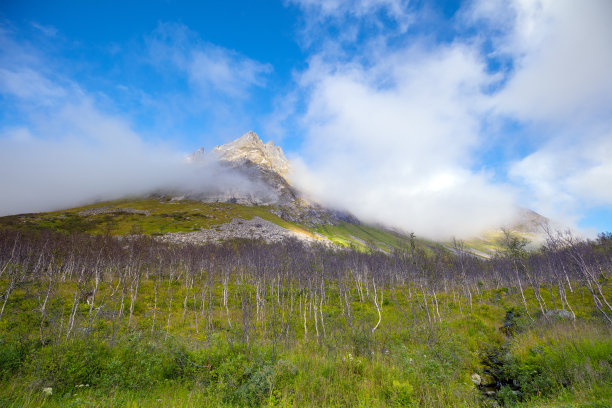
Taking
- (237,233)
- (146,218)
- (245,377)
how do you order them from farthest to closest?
(146,218) → (237,233) → (245,377)

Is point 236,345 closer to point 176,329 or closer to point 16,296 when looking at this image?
point 176,329

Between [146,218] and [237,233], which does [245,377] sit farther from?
[146,218]

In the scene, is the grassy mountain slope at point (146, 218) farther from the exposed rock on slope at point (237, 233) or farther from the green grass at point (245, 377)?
the green grass at point (245, 377)

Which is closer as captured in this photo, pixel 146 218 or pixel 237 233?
pixel 237 233

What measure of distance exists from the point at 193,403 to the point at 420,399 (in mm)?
7030

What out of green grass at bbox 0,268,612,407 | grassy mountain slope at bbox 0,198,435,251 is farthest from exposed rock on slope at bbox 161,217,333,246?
green grass at bbox 0,268,612,407

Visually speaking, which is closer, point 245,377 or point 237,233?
point 245,377

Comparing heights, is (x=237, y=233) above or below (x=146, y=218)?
below

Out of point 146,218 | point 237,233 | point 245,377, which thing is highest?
point 146,218

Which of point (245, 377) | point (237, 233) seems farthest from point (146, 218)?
point (245, 377)

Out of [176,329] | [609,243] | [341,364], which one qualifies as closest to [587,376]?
[341,364]

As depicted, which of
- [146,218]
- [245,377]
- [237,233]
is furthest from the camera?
[146,218]

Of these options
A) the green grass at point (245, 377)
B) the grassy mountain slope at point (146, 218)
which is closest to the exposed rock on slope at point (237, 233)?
the grassy mountain slope at point (146, 218)

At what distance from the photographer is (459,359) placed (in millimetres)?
14258
